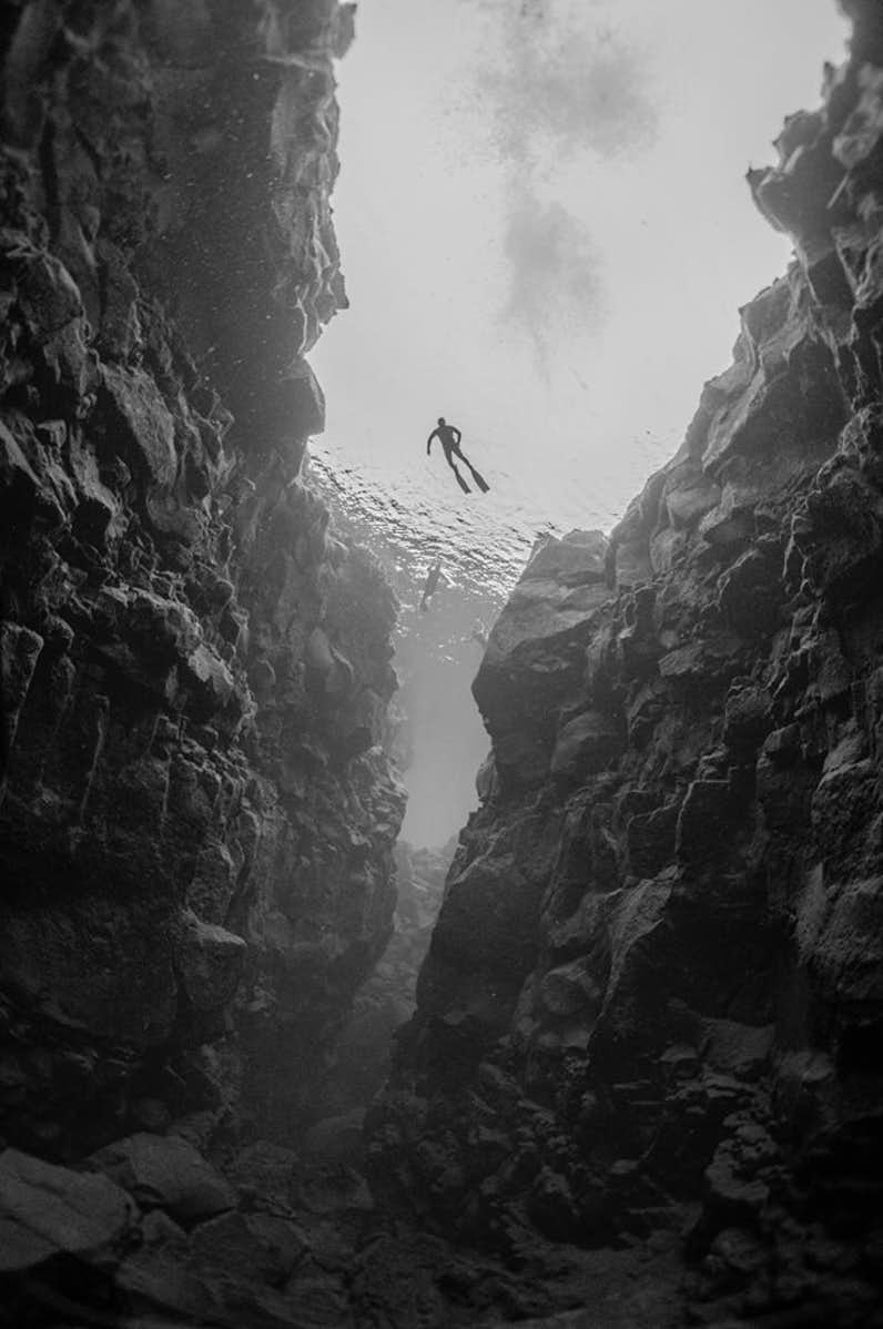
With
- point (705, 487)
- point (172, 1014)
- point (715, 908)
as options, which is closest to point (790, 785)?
point (715, 908)

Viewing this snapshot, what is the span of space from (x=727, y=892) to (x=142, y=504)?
14.0 meters

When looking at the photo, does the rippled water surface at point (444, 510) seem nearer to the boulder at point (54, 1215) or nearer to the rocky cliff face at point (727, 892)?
the rocky cliff face at point (727, 892)

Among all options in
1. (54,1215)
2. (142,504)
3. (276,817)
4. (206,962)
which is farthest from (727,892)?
(142,504)

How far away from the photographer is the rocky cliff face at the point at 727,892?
11.0m

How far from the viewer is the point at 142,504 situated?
53.7 feet

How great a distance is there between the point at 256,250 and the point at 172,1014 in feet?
55.6

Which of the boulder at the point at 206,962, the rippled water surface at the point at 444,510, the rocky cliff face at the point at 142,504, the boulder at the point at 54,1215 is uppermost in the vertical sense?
the rippled water surface at the point at 444,510

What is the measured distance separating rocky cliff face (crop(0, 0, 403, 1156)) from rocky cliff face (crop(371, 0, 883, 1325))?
666 centimetres

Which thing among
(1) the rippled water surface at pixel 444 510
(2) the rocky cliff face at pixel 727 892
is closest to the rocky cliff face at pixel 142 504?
(2) the rocky cliff face at pixel 727 892

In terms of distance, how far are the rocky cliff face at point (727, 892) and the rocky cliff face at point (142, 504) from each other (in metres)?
6.66

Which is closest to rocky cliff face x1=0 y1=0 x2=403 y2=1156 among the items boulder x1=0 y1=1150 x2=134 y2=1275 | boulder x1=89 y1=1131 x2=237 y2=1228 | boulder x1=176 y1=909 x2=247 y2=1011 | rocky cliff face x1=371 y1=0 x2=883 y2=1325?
boulder x1=176 y1=909 x2=247 y2=1011

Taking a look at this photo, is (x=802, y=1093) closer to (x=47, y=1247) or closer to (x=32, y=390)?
(x=47, y=1247)

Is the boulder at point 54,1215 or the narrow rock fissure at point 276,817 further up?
the narrow rock fissure at point 276,817

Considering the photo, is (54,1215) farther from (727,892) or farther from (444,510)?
(444,510)
